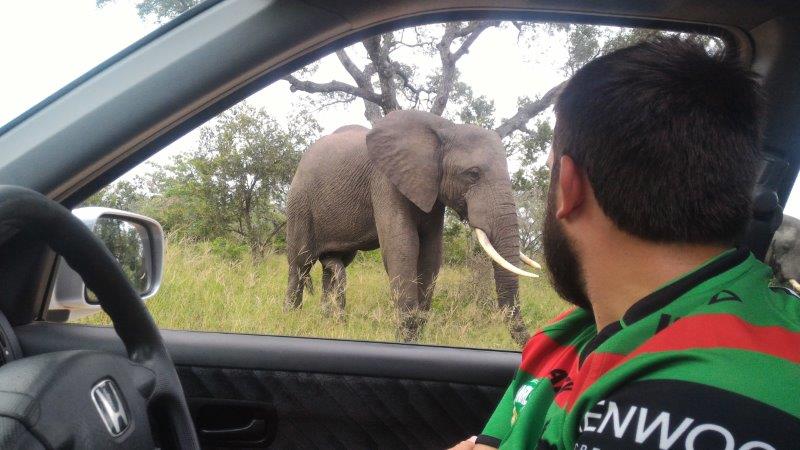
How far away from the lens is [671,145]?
101cm

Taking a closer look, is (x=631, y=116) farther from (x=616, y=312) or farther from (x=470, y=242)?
(x=470, y=242)

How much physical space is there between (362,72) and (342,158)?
5.24 ft

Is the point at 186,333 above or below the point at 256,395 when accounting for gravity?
above

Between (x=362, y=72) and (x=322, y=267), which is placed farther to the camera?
(x=322, y=267)

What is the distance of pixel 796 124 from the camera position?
68.9 inches

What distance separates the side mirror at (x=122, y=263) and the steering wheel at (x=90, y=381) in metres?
0.26

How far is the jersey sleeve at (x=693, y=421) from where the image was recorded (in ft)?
2.43

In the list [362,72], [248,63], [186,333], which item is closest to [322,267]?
[186,333]

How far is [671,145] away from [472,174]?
2870 mm

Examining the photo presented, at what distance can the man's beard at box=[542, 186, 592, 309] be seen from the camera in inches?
45.8

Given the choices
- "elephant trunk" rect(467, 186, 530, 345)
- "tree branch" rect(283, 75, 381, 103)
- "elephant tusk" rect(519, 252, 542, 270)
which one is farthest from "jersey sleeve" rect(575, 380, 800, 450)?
"elephant tusk" rect(519, 252, 542, 270)

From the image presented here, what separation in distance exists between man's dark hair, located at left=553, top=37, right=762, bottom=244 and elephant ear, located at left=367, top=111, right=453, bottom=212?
1964mm

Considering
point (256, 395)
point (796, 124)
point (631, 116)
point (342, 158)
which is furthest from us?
point (342, 158)

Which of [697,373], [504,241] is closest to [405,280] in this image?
[504,241]
